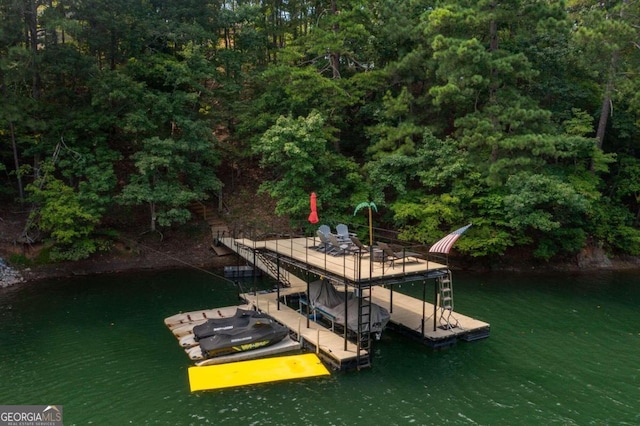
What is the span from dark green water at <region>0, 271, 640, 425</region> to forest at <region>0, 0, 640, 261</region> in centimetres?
570

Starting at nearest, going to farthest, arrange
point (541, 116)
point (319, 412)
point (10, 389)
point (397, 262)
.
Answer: point (319, 412) → point (10, 389) → point (397, 262) → point (541, 116)

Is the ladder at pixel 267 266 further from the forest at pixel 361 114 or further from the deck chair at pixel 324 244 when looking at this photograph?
the deck chair at pixel 324 244

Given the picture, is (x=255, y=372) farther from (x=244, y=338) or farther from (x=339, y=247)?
(x=339, y=247)

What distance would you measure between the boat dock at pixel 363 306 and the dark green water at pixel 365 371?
1.86 ft

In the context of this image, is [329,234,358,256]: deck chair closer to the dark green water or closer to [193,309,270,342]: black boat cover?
the dark green water

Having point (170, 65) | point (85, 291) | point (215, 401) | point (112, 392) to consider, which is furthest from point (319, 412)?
point (170, 65)

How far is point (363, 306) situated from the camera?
16.2 m

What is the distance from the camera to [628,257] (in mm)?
28406

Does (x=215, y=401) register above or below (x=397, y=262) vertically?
below

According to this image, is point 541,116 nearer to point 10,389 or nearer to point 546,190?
point 546,190

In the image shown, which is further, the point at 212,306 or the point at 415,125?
the point at 415,125

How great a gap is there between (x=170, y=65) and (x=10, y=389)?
63.5 ft

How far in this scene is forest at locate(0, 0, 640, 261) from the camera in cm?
2491

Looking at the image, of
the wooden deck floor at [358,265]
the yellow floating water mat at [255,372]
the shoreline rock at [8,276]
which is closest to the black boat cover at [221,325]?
the yellow floating water mat at [255,372]
